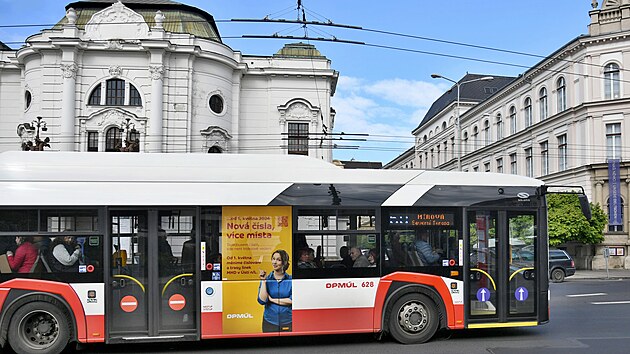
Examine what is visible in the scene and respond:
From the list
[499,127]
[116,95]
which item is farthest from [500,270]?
[499,127]

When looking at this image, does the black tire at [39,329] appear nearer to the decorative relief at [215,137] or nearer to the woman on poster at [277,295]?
the woman on poster at [277,295]

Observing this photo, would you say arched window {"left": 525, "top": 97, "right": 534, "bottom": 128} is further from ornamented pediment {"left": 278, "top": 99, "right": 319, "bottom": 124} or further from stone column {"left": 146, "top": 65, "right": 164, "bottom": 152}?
stone column {"left": 146, "top": 65, "right": 164, "bottom": 152}

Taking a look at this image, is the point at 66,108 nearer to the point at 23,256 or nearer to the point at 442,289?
the point at 23,256

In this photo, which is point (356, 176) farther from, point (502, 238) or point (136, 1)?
point (136, 1)

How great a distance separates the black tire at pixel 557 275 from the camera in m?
27.1

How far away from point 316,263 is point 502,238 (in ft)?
11.2

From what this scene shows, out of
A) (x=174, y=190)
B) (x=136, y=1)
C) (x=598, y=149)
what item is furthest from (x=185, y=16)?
(x=174, y=190)

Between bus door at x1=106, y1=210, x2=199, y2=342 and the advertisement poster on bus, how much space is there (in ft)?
1.94

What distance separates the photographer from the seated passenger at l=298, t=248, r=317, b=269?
9812mm

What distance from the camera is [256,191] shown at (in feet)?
32.3

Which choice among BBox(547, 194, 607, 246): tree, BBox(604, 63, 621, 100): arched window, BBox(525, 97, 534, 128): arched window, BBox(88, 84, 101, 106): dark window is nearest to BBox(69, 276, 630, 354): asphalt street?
BBox(547, 194, 607, 246): tree

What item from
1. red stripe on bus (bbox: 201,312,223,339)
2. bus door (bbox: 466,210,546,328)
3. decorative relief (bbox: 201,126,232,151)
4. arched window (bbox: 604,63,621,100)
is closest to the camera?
red stripe on bus (bbox: 201,312,223,339)

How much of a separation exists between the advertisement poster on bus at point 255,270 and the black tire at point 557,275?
2102cm

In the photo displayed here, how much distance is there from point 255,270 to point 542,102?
139 feet
